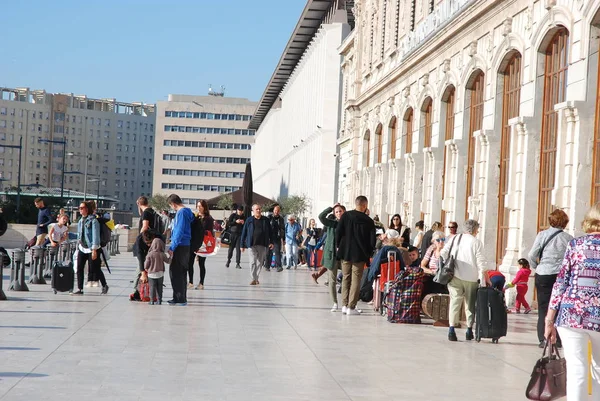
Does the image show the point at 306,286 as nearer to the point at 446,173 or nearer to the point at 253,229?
the point at 253,229

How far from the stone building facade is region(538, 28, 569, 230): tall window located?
0.9 inches

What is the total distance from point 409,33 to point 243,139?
449 feet

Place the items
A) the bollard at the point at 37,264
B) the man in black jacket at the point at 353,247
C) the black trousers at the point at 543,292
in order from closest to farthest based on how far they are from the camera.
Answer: the black trousers at the point at 543,292 → the man in black jacket at the point at 353,247 → the bollard at the point at 37,264

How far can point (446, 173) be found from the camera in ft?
93.0

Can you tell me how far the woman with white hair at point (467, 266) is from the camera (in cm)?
1391

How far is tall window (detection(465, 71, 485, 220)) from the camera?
25312 millimetres

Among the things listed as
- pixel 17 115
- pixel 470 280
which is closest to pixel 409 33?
pixel 470 280

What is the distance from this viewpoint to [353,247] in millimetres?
17125

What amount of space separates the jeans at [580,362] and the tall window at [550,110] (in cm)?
1211

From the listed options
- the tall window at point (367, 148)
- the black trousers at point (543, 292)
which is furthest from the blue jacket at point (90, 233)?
the tall window at point (367, 148)

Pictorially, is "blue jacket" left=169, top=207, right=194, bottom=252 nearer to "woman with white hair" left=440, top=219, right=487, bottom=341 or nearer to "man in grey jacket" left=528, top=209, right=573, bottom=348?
"woman with white hair" left=440, top=219, right=487, bottom=341

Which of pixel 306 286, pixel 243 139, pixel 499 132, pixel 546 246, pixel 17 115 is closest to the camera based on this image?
pixel 546 246

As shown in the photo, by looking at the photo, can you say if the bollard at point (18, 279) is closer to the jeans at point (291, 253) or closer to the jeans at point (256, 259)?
the jeans at point (256, 259)

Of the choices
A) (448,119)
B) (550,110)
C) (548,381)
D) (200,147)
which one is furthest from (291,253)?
(200,147)
